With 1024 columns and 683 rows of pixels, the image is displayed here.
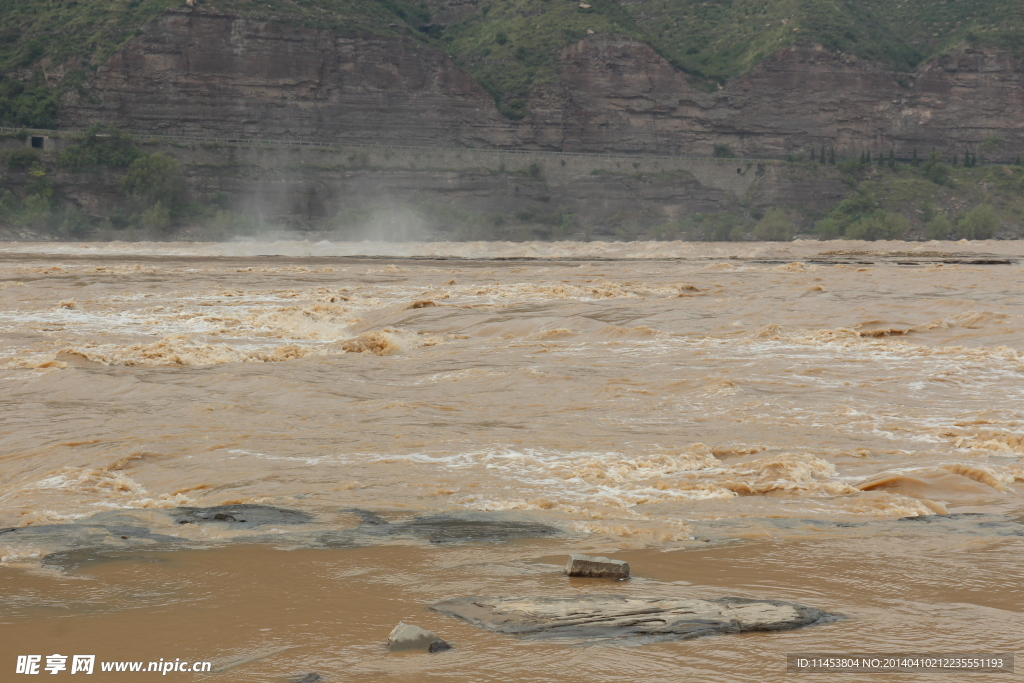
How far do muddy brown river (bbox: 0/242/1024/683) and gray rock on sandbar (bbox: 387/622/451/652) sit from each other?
0.07 meters

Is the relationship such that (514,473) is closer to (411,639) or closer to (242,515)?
(242,515)

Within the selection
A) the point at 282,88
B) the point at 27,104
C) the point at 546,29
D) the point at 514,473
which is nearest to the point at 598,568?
the point at 514,473

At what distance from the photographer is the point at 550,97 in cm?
8556

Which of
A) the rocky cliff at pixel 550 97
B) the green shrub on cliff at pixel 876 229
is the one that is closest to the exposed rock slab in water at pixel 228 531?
the green shrub on cliff at pixel 876 229

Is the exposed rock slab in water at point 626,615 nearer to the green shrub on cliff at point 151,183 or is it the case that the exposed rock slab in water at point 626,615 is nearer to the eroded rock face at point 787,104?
the green shrub on cliff at point 151,183

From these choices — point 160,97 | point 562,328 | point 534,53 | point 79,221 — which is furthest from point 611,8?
point 562,328

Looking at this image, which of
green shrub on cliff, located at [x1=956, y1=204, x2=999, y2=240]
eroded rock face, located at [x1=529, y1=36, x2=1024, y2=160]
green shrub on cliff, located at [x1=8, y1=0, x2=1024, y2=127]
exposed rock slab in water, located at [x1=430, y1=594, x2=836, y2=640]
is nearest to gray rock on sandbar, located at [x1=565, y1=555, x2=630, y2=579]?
exposed rock slab in water, located at [x1=430, y1=594, x2=836, y2=640]

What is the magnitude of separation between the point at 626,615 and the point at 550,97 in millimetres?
83877

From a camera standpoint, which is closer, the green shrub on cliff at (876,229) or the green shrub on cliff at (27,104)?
the green shrub on cliff at (876,229)

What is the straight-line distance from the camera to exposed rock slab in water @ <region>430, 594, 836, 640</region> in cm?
450

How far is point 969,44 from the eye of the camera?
90.1 metres

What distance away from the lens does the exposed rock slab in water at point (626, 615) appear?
14.8 ft

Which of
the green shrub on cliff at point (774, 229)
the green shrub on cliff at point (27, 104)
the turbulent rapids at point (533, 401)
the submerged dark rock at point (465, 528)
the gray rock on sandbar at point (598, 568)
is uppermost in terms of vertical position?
the green shrub on cliff at point (27, 104)

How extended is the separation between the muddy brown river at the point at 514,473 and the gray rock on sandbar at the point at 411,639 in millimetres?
65
